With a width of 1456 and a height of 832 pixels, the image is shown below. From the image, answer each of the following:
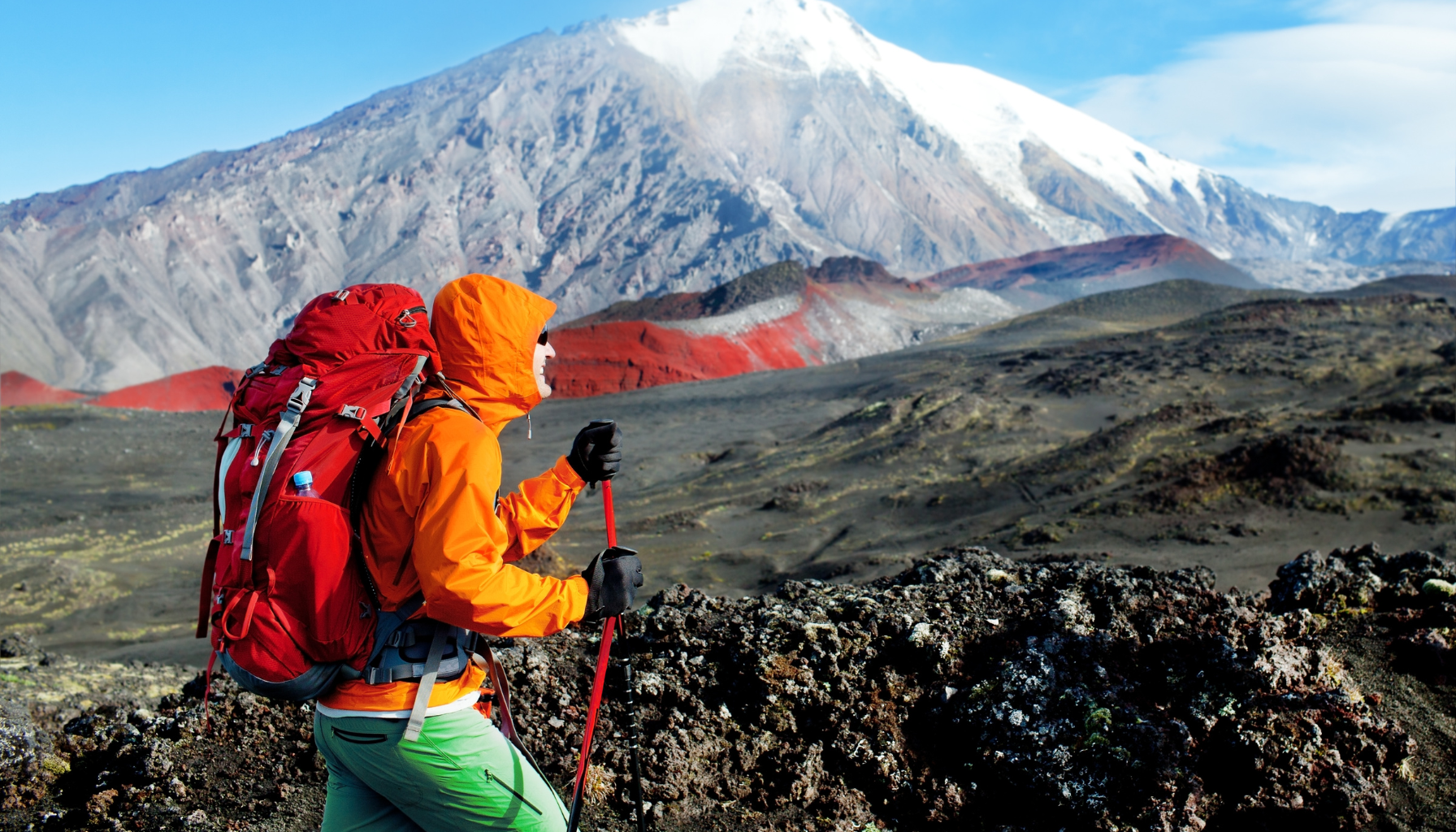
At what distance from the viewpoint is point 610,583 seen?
2.06 m

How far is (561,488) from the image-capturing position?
2086 mm

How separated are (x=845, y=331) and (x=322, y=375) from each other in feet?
150

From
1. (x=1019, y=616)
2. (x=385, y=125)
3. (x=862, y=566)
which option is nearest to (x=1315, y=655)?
(x=1019, y=616)

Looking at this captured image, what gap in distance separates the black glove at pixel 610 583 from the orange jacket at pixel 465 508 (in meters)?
0.06

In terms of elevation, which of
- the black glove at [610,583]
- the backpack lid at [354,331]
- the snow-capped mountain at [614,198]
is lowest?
the black glove at [610,583]

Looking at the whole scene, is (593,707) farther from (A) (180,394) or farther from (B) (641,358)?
(A) (180,394)

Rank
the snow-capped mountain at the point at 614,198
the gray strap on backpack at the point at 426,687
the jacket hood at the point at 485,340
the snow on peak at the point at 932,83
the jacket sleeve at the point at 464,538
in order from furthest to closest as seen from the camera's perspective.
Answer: the snow on peak at the point at 932,83
the snow-capped mountain at the point at 614,198
the jacket hood at the point at 485,340
the gray strap on backpack at the point at 426,687
the jacket sleeve at the point at 464,538

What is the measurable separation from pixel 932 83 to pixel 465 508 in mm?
186882

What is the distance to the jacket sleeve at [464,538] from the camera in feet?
5.51

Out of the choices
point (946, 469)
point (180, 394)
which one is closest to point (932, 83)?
point (180, 394)

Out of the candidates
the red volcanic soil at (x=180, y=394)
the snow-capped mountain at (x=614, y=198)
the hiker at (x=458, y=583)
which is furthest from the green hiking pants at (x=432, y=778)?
the snow-capped mountain at (x=614, y=198)

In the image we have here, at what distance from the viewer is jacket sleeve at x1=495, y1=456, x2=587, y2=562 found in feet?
6.75

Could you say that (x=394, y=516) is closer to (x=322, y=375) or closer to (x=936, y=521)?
(x=322, y=375)

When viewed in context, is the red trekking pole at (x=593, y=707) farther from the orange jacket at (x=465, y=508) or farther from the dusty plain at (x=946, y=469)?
the dusty plain at (x=946, y=469)
